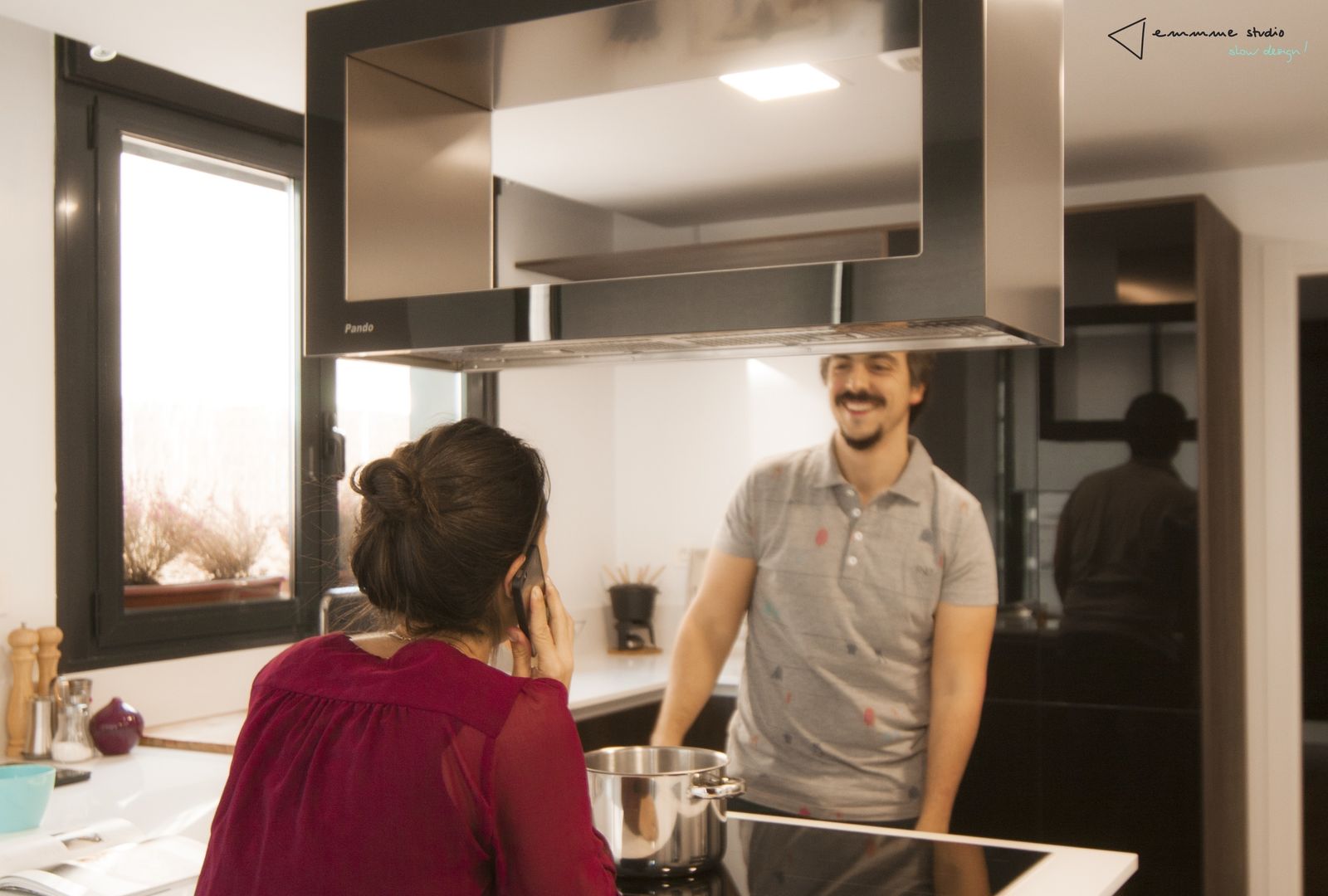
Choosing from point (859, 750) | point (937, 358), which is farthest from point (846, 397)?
point (937, 358)

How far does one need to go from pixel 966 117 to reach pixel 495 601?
70 centimetres

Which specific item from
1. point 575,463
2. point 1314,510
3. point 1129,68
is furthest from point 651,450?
point 1314,510

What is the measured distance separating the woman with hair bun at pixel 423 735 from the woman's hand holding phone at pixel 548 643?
0.23 feet

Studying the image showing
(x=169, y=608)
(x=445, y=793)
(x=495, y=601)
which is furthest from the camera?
(x=169, y=608)

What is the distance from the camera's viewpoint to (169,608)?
290 centimetres

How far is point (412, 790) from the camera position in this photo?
1080mm

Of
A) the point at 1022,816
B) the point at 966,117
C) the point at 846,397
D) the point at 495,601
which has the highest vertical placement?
the point at 966,117

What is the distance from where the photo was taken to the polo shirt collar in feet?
8.15

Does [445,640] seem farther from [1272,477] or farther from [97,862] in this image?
[1272,477]

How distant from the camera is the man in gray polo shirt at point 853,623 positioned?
2355 millimetres

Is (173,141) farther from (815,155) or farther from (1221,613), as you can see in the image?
(1221,613)

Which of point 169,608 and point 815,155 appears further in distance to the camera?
point 815,155
